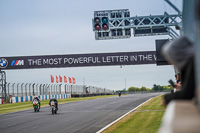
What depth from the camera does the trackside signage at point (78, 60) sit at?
4334 cm

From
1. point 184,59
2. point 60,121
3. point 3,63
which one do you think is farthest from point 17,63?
point 184,59

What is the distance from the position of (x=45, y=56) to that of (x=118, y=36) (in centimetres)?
1780

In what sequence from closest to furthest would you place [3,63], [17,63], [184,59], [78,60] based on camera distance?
[184,59], [3,63], [17,63], [78,60]

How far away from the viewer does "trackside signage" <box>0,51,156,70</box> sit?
43344 millimetres

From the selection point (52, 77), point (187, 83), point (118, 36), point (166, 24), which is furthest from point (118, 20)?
point (52, 77)

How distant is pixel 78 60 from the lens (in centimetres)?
4406

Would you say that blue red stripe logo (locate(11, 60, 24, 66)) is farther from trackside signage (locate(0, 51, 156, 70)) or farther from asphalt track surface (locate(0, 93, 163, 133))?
asphalt track surface (locate(0, 93, 163, 133))

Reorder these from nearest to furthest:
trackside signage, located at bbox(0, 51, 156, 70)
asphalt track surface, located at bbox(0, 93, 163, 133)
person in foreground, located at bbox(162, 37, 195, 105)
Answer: person in foreground, located at bbox(162, 37, 195, 105) < asphalt track surface, located at bbox(0, 93, 163, 133) < trackside signage, located at bbox(0, 51, 156, 70)

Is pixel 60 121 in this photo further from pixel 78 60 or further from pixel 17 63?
pixel 17 63

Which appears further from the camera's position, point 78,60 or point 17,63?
point 78,60

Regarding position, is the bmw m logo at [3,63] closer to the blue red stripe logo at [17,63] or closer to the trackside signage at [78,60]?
the trackside signage at [78,60]

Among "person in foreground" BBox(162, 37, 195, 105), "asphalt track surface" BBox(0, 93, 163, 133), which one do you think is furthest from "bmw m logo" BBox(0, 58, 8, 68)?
"person in foreground" BBox(162, 37, 195, 105)

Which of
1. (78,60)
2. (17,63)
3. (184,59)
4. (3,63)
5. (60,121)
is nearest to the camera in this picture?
(184,59)

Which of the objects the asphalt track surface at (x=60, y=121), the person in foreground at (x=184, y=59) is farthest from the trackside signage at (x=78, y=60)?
the person in foreground at (x=184, y=59)
